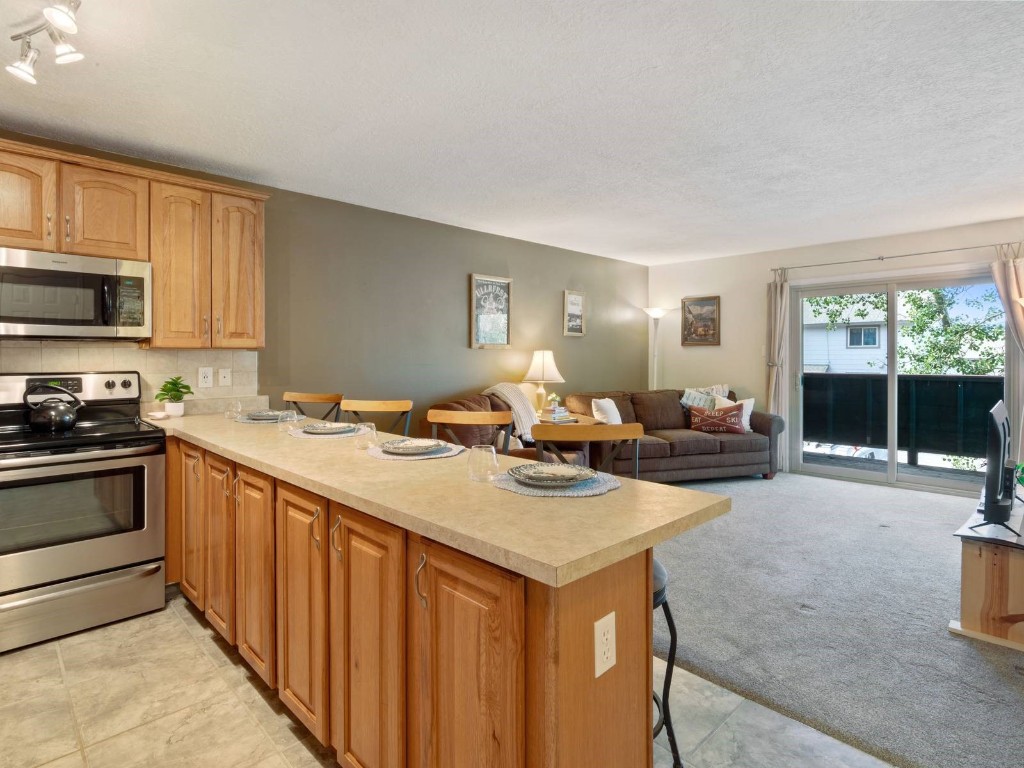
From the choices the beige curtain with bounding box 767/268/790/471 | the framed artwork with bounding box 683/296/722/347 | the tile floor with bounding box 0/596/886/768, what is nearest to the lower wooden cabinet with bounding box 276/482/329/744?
the tile floor with bounding box 0/596/886/768

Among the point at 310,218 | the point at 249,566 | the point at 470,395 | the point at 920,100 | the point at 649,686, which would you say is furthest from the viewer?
the point at 470,395

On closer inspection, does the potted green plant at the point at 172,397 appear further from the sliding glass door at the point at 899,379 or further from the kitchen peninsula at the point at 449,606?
the sliding glass door at the point at 899,379

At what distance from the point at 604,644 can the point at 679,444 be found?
4.27 metres

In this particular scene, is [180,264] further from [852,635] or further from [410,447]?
[852,635]

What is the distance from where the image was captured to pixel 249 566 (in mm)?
1981

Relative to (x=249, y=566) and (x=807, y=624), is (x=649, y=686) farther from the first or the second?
(x=807, y=624)

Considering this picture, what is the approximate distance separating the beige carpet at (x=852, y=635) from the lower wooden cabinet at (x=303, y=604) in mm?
1419

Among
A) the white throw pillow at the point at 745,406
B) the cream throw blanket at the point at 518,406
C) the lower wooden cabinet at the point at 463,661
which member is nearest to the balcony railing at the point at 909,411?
the white throw pillow at the point at 745,406

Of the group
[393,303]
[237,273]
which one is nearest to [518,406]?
[393,303]

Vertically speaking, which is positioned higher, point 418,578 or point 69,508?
point 418,578

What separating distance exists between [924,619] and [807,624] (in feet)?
1.88

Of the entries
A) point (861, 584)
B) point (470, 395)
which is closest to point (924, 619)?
point (861, 584)

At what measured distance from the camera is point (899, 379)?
5281 mm

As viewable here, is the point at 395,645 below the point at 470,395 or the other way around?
below
